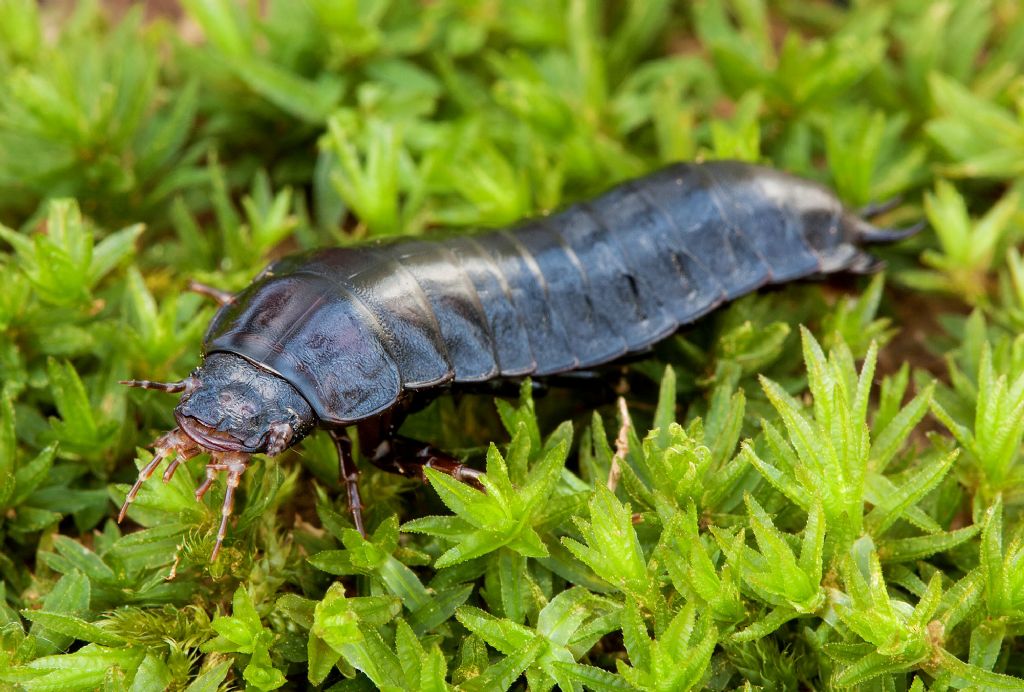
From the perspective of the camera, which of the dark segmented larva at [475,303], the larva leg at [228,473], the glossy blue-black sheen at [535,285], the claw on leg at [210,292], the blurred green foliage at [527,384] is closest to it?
the blurred green foliage at [527,384]

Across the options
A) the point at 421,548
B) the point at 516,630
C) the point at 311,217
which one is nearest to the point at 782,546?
the point at 516,630

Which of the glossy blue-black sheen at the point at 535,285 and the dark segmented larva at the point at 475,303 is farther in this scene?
the glossy blue-black sheen at the point at 535,285

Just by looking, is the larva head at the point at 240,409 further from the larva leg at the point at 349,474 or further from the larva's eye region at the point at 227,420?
the larva leg at the point at 349,474

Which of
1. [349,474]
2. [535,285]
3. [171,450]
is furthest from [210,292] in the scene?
[535,285]

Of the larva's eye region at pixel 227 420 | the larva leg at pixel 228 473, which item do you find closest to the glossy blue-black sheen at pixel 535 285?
the larva's eye region at pixel 227 420

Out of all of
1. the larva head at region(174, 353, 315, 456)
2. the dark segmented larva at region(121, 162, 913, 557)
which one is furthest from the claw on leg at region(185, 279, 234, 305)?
the larva head at region(174, 353, 315, 456)

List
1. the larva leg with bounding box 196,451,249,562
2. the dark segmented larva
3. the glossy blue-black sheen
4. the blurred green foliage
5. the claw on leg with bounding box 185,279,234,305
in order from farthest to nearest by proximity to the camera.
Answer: the claw on leg with bounding box 185,279,234,305
the glossy blue-black sheen
the dark segmented larva
the larva leg with bounding box 196,451,249,562
the blurred green foliage

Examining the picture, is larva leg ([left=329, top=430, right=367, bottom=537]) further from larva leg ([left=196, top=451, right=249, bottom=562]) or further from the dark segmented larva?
larva leg ([left=196, top=451, right=249, bottom=562])
